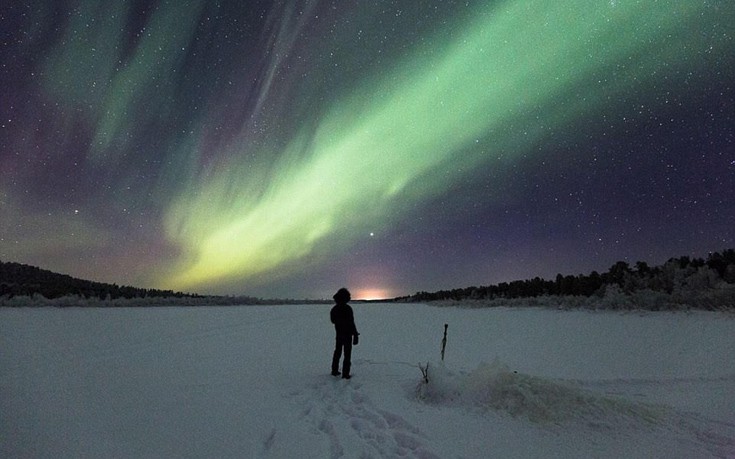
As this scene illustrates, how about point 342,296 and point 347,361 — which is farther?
point 342,296

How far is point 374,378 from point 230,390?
3.35 metres

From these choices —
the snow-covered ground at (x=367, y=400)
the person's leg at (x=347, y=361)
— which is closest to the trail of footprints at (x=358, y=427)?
the snow-covered ground at (x=367, y=400)

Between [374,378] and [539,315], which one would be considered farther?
[539,315]

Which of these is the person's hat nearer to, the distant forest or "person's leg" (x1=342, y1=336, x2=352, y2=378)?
"person's leg" (x1=342, y1=336, x2=352, y2=378)

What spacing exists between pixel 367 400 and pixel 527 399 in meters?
2.84

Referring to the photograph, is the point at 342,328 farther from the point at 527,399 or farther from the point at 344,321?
the point at 527,399

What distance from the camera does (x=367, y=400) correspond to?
25.6 feet

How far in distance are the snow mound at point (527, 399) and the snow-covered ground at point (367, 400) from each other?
0.03m

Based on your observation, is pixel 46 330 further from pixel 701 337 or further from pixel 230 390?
pixel 701 337

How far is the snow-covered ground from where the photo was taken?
5.46 meters

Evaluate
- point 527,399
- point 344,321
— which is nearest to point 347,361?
point 344,321

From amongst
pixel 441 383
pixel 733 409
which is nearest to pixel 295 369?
pixel 441 383

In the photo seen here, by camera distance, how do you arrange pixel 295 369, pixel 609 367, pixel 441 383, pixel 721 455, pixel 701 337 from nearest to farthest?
pixel 721 455 → pixel 441 383 → pixel 295 369 → pixel 609 367 → pixel 701 337

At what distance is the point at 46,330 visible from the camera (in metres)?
16.0
